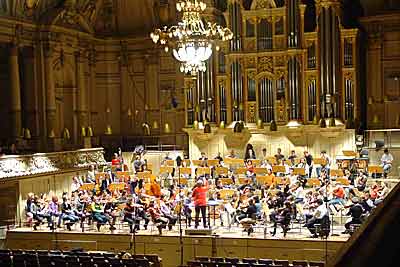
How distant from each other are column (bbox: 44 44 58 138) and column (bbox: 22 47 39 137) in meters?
0.37

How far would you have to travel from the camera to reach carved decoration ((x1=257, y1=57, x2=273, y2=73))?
66.2ft

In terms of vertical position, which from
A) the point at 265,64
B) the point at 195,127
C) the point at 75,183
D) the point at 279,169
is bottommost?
the point at 75,183

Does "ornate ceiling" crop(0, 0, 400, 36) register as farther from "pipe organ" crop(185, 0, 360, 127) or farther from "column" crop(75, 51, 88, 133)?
"column" crop(75, 51, 88, 133)

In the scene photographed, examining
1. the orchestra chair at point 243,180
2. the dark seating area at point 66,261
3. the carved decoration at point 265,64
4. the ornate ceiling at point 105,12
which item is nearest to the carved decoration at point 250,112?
the carved decoration at point 265,64

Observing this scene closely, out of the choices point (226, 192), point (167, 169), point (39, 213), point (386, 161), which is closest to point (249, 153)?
point (167, 169)

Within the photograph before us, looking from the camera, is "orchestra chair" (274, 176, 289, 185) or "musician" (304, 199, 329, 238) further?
"orchestra chair" (274, 176, 289, 185)

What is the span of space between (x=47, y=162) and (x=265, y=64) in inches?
314

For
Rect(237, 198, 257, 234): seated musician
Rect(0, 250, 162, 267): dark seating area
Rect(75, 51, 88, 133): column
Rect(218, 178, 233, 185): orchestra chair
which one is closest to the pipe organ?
Rect(75, 51, 88, 133): column

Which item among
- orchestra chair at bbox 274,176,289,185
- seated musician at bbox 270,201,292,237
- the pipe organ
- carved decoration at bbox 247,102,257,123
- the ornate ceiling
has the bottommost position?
seated musician at bbox 270,201,292,237

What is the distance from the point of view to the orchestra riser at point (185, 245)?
11938 millimetres

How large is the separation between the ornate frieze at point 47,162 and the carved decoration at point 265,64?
249 inches

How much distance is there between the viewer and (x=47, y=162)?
707 inches

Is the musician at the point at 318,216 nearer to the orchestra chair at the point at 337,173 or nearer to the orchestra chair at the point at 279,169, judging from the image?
the orchestra chair at the point at 337,173

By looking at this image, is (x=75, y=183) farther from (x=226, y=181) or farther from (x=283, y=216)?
(x=283, y=216)
